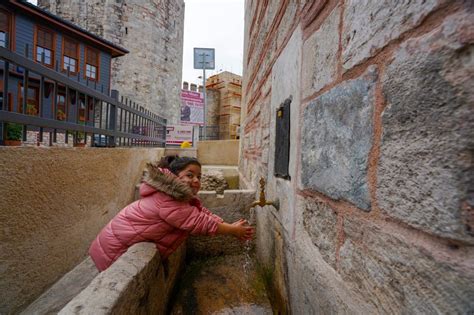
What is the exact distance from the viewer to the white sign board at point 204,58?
40.3 feet

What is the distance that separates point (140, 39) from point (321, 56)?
58.8 ft

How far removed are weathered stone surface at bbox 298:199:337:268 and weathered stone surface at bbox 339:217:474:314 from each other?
0.09 m

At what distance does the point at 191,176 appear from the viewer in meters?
2.03

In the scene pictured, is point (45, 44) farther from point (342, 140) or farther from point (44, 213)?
point (342, 140)

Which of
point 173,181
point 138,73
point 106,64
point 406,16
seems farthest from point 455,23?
point 138,73

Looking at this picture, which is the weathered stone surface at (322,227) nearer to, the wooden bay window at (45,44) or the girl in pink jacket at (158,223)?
the girl in pink jacket at (158,223)

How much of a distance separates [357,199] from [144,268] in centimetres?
114

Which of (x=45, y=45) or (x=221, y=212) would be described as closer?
(x=221, y=212)

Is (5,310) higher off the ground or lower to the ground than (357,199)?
lower

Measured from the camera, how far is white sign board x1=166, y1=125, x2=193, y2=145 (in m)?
12.5

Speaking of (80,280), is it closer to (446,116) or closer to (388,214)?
(388,214)

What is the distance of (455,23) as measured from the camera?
1.53 ft

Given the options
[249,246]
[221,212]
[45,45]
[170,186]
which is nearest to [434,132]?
[170,186]

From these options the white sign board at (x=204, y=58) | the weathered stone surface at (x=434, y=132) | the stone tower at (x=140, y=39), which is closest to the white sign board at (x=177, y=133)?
the white sign board at (x=204, y=58)
